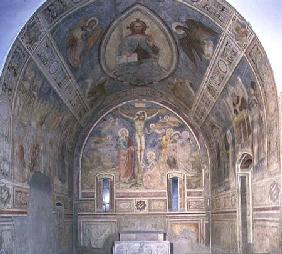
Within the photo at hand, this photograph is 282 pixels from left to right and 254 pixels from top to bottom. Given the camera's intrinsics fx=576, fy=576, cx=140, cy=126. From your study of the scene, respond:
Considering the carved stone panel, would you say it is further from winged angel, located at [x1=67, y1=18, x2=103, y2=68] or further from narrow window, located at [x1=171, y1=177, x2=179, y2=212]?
winged angel, located at [x1=67, y1=18, x2=103, y2=68]

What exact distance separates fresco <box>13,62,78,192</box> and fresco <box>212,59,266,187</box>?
188 inches

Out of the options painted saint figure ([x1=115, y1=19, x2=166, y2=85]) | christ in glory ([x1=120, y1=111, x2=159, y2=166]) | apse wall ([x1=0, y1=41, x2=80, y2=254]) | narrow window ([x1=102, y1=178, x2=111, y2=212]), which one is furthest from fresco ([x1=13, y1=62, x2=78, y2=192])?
christ in glory ([x1=120, y1=111, x2=159, y2=166])

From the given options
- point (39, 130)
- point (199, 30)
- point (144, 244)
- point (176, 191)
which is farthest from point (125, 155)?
point (199, 30)

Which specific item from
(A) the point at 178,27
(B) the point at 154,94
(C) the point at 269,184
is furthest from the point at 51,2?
(B) the point at 154,94

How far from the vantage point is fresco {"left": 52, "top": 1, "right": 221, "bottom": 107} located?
14.1m

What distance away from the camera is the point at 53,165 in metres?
17.8

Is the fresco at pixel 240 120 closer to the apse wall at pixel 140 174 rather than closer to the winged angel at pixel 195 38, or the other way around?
the winged angel at pixel 195 38

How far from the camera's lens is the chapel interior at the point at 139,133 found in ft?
42.6

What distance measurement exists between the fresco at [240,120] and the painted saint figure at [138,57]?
2.38 m

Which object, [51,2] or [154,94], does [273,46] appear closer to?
[51,2]

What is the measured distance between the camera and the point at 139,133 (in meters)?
21.0

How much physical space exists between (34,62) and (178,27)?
3.91 m

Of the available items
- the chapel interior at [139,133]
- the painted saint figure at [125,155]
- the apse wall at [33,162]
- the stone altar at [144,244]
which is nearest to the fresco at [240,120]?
the chapel interior at [139,133]

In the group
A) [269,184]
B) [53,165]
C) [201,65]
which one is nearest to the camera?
[269,184]
